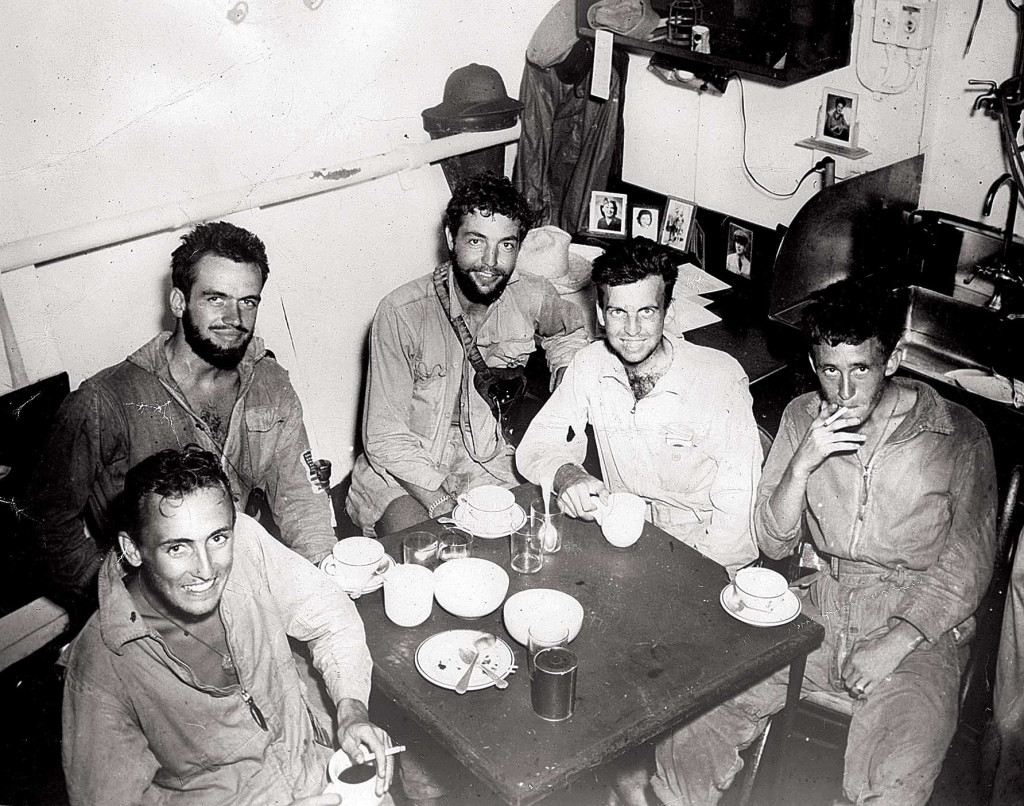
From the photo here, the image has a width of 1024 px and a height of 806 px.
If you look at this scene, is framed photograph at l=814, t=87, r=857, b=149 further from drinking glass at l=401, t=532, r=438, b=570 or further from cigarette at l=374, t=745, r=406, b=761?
cigarette at l=374, t=745, r=406, b=761

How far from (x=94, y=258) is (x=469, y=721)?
Answer: 7.11 feet

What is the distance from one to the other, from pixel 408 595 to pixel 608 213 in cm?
262

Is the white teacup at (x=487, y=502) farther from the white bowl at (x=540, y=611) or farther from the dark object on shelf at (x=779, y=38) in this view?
the dark object on shelf at (x=779, y=38)

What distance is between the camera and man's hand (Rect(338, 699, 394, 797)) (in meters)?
1.87

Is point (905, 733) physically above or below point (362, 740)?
below

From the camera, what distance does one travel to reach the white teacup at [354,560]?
7.18 feet

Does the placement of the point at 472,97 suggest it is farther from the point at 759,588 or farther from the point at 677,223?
the point at 759,588

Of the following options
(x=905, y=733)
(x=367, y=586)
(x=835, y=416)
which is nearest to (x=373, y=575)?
(x=367, y=586)

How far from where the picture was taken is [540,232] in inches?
152

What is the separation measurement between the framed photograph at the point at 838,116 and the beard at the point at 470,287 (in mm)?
1451

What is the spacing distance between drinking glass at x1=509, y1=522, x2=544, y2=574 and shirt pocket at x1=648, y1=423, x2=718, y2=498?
1.75ft

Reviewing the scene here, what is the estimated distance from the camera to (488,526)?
7.88 feet

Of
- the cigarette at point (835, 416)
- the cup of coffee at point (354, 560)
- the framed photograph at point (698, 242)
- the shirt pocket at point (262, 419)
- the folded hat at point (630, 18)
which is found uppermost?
the folded hat at point (630, 18)

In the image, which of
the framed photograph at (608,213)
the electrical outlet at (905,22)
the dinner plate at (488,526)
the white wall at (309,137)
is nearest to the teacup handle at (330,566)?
the dinner plate at (488,526)
